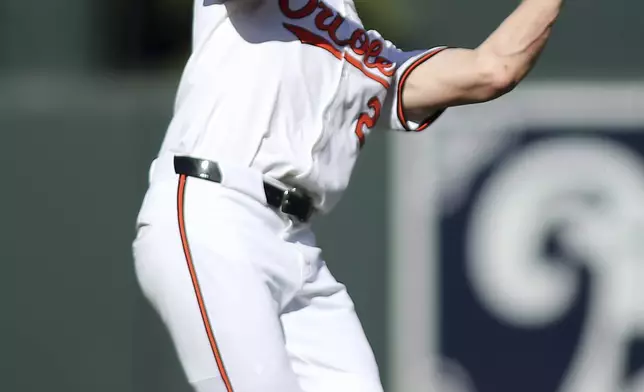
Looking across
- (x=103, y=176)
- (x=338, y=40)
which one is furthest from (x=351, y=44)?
(x=103, y=176)

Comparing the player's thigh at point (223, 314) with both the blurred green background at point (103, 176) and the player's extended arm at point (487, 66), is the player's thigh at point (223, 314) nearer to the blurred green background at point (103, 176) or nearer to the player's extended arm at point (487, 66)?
the player's extended arm at point (487, 66)

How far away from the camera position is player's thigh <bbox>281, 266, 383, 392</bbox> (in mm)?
2619

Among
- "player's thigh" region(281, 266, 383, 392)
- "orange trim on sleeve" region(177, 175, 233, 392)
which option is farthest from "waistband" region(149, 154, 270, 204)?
"player's thigh" region(281, 266, 383, 392)

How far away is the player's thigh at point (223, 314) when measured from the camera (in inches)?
96.8

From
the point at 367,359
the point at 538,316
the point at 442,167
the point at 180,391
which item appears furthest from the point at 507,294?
the point at 367,359

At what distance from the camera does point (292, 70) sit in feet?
8.50

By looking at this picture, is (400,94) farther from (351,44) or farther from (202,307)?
(202,307)

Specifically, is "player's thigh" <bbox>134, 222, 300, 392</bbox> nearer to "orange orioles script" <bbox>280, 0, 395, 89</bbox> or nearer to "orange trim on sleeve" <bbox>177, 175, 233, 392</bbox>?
"orange trim on sleeve" <bbox>177, 175, 233, 392</bbox>

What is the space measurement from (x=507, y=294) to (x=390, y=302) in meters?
0.42

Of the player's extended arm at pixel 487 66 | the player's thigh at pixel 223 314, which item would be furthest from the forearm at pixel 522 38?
the player's thigh at pixel 223 314

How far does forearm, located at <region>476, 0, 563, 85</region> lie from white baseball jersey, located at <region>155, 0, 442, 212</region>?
273 mm

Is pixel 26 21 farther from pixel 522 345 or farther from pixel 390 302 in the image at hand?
pixel 522 345

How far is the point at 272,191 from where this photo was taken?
8.46 ft

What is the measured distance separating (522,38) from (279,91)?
53cm
